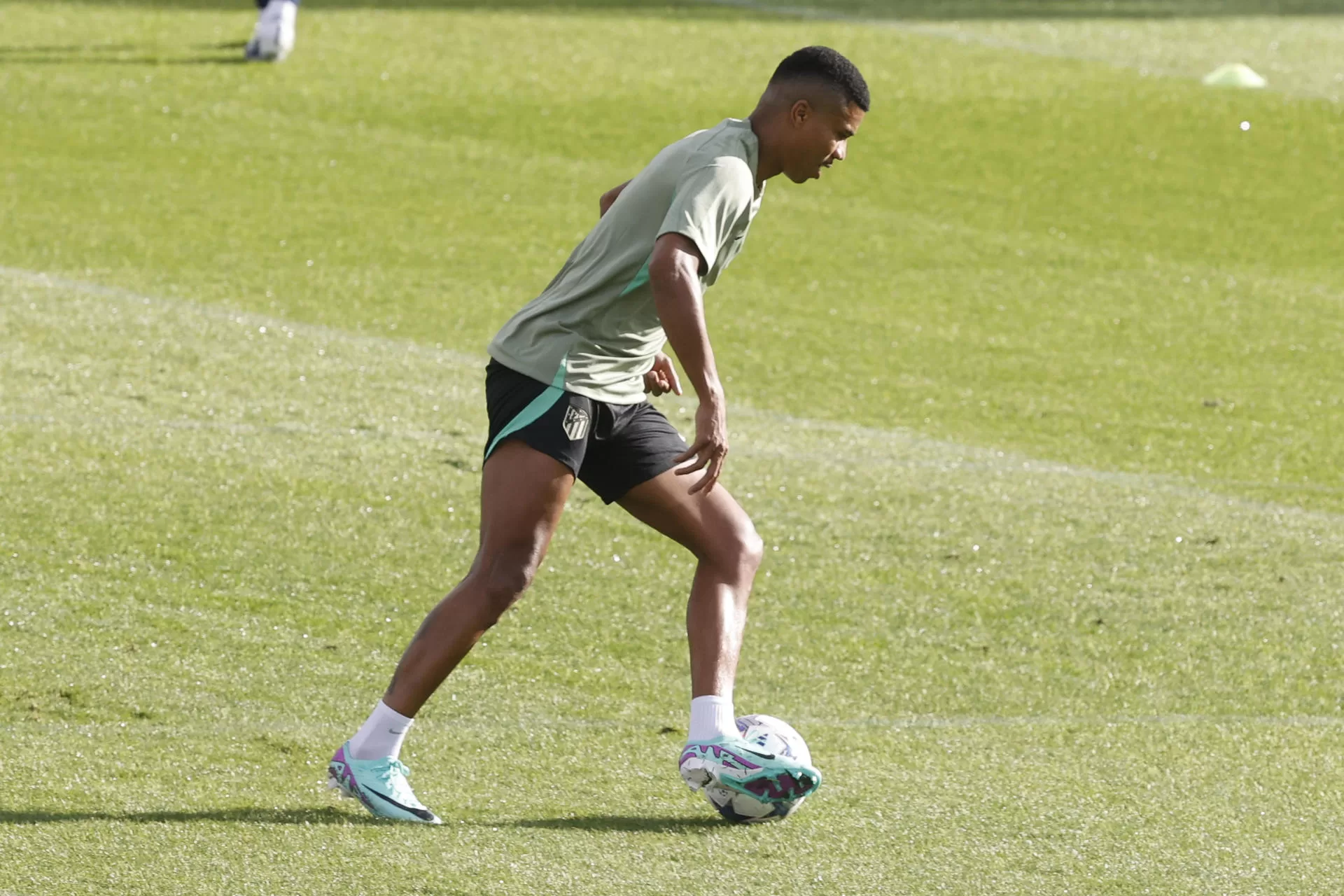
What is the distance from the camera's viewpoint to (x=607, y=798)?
15.9 ft

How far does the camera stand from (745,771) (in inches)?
180

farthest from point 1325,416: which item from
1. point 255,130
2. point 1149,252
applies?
point 255,130

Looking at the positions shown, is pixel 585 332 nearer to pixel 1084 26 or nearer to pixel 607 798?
pixel 607 798

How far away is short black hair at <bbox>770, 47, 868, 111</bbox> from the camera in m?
4.64

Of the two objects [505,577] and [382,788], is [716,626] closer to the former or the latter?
[505,577]

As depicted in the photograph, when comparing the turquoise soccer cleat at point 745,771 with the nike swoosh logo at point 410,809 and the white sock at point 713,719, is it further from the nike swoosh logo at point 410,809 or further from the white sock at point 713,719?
the nike swoosh logo at point 410,809

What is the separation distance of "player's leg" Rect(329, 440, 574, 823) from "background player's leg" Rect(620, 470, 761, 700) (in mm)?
277

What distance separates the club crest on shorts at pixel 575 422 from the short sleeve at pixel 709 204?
484mm

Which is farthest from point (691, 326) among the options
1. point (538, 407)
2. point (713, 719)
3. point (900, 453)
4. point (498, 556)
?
point (900, 453)

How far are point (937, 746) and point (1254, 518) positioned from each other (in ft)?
10.5

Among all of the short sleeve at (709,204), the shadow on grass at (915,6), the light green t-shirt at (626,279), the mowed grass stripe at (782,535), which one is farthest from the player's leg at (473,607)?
the shadow on grass at (915,6)

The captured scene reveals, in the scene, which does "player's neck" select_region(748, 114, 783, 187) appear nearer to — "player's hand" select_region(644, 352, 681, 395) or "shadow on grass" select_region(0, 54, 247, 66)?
"player's hand" select_region(644, 352, 681, 395)

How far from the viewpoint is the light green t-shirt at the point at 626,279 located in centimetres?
446

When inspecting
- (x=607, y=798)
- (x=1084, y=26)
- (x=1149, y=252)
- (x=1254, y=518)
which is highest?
(x=1084, y=26)
